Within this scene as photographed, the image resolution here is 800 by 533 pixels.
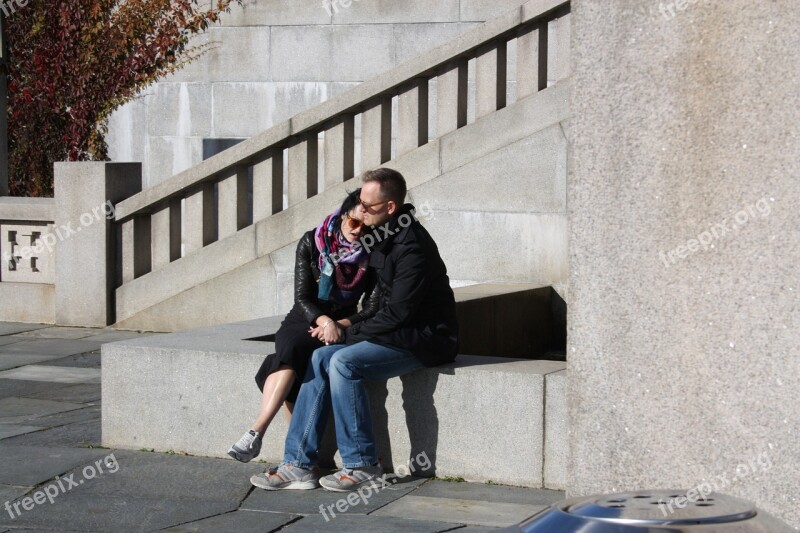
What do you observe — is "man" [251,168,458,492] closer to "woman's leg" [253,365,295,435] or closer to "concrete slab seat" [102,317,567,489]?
"woman's leg" [253,365,295,435]

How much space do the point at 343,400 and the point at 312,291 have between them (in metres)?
0.67

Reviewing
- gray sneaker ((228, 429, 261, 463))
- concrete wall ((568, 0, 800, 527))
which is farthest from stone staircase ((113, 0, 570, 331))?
concrete wall ((568, 0, 800, 527))

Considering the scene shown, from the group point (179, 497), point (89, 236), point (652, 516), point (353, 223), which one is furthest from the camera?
point (89, 236)

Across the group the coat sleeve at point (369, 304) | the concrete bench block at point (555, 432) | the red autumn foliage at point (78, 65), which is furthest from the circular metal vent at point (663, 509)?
the red autumn foliage at point (78, 65)

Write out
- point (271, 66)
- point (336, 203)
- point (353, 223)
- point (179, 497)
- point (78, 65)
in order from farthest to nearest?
point (78, 65) < point (271, 66) < point (336, 203) < point (353, 223) < point (179, 497)

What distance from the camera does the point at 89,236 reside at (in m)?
10.3

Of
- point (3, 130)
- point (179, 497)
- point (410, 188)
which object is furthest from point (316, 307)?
point (3, 130)

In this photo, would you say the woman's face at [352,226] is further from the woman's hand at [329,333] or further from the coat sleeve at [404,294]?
the woman's hand at [329,333]

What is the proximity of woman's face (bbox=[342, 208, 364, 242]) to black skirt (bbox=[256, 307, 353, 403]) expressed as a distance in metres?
0.47

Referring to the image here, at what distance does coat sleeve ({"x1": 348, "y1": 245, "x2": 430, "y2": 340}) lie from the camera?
5.67 metres

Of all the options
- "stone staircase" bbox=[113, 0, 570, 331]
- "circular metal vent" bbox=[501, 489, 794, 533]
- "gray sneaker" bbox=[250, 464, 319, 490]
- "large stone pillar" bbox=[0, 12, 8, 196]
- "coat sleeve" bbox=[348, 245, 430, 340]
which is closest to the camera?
"circular metal vent" bbox=[501, 489, 794, 533]

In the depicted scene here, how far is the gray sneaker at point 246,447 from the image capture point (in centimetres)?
565

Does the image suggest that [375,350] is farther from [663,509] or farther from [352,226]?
[663,509]

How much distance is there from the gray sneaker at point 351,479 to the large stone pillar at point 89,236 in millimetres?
5186
